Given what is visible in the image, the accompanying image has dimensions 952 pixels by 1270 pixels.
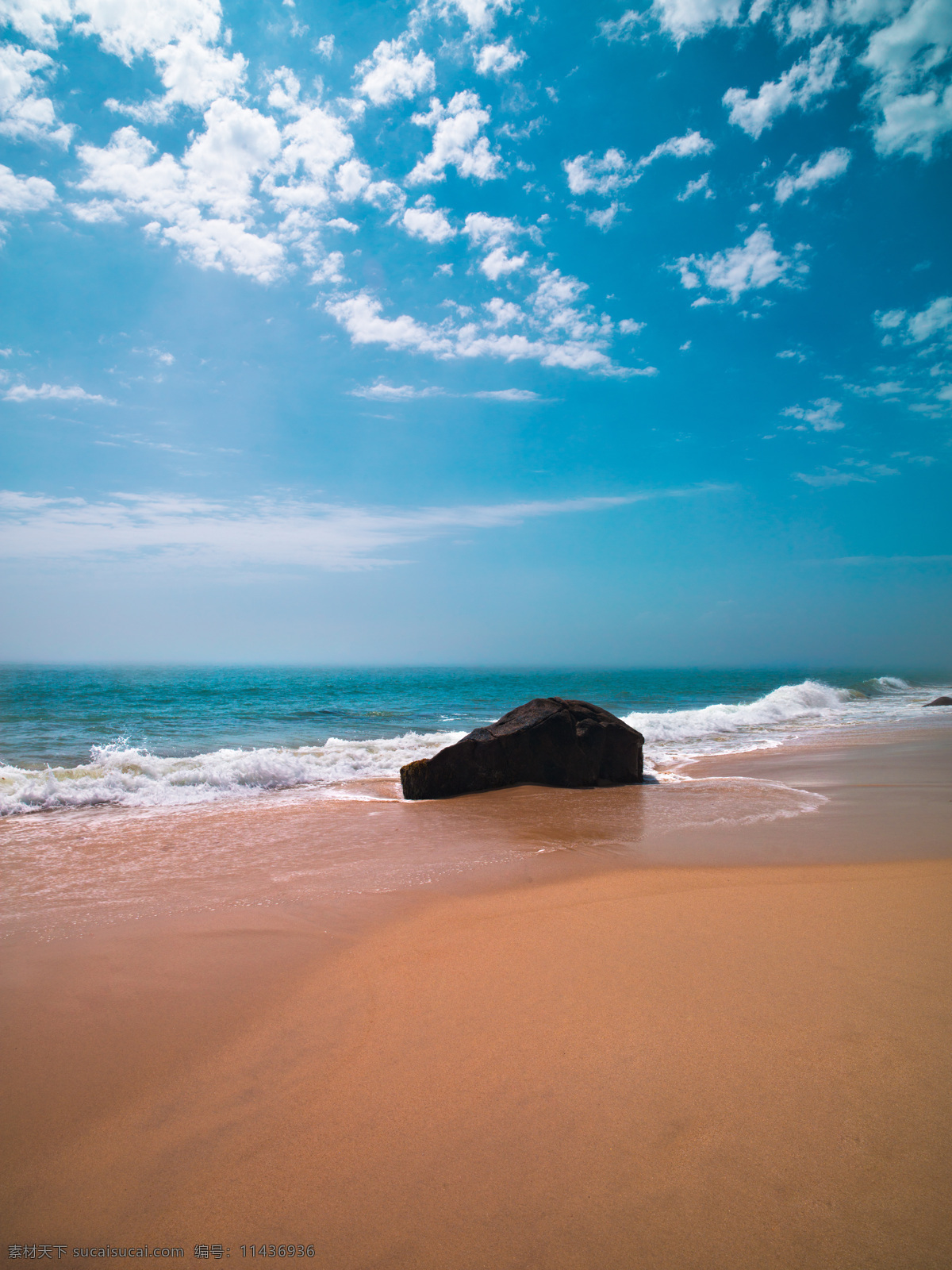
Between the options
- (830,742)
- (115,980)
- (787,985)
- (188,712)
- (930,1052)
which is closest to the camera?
(930,1052)

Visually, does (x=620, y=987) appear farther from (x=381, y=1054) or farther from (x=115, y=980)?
(x=115, y=980)

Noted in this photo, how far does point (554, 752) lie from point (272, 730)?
11.6 meters

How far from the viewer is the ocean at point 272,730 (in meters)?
9.52

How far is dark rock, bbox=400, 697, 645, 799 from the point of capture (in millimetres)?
9656

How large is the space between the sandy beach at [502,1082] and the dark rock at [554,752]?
5189 mm

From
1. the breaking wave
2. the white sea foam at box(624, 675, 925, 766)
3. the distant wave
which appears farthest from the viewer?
the distant wave

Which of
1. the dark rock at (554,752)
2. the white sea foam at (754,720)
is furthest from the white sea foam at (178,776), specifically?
the white sea foam at (754,720)

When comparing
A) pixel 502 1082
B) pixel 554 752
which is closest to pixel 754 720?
pixel 554 752

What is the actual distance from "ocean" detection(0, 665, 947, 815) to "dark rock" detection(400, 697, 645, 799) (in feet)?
4.42

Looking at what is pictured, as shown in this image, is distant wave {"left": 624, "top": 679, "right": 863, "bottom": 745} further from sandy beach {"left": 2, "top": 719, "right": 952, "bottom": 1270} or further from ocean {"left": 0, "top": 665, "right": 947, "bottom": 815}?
sandy beach {"left": 2, "top": 719, "right": 952, "bottom": 1270}

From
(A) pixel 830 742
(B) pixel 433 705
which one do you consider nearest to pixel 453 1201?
(A) pixel 830 742

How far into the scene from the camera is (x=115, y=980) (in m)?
3.42

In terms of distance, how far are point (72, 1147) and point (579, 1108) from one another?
1.90m

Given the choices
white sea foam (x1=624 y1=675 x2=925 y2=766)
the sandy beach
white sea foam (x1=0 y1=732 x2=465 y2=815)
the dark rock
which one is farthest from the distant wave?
the sandy beach
